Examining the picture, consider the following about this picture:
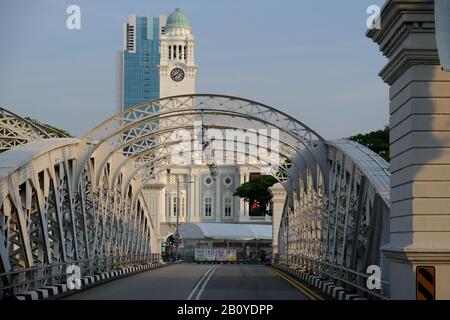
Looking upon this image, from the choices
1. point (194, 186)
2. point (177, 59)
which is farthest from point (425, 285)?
point (177, 59)

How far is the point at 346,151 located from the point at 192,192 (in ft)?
411

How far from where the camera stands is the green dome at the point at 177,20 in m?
179

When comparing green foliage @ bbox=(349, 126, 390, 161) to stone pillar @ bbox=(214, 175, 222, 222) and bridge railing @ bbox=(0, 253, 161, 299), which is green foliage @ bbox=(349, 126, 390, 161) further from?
stone pillar @ bbox=(214, 175, 222, 222)

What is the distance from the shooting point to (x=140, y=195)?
61.0 m

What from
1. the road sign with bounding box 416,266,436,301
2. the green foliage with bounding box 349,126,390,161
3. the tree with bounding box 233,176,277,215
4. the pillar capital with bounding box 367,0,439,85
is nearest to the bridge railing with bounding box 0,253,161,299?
the road sign with bounding box 416,266,436,301

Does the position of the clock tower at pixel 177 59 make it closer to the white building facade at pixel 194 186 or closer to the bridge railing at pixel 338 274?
the white building facade at pixel 194 186

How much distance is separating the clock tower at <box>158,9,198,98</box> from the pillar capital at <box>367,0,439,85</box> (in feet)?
474

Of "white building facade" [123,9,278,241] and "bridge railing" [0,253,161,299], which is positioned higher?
"white building facade" [123,9,278,241]

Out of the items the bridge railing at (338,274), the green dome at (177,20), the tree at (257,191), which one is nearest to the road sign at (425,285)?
the bridge railing at (338,274)

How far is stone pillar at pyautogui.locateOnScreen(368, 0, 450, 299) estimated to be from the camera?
1549cm

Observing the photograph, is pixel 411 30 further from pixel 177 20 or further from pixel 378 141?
pixel 177 20

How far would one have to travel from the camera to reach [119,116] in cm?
4312

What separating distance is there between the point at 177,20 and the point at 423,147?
166161mm
